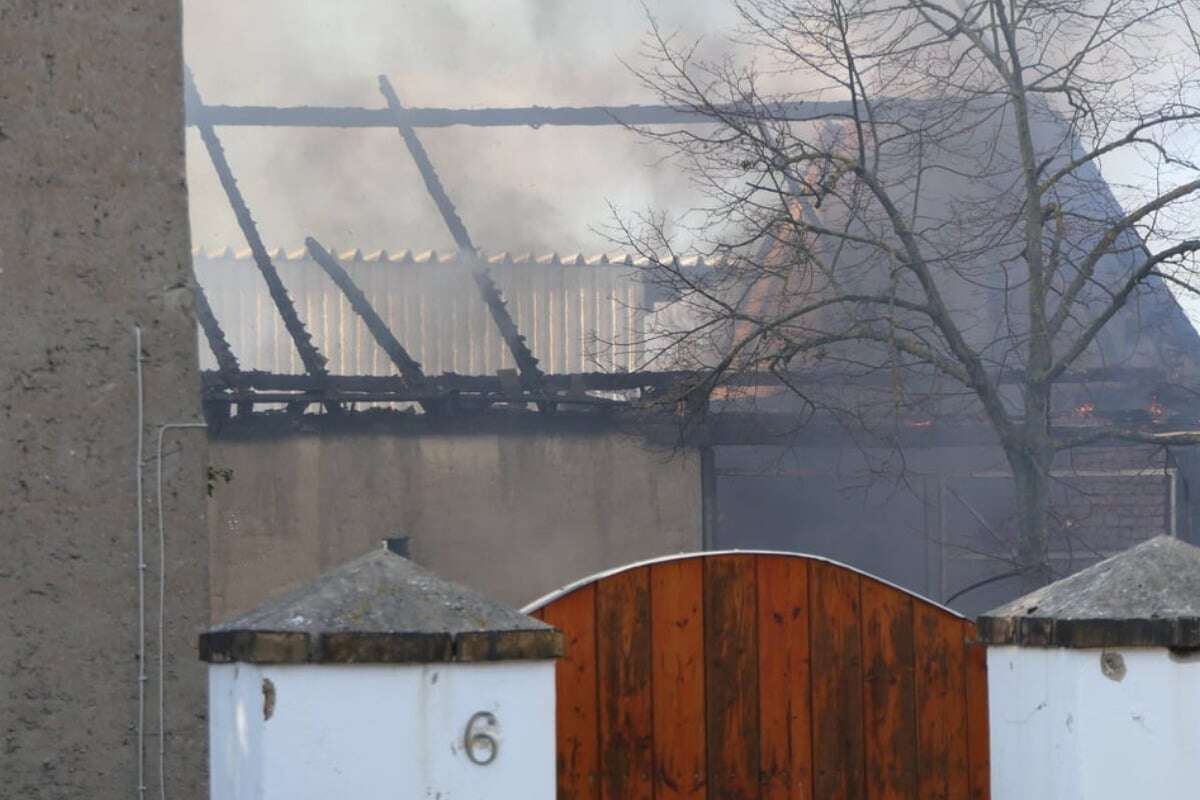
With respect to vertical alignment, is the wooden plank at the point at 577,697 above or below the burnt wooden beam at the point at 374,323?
below

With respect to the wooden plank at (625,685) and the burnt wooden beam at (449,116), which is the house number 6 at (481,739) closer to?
the wooden plank at (625,685)

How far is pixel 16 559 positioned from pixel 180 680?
0.59 meters

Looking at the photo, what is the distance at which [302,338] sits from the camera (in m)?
14.4

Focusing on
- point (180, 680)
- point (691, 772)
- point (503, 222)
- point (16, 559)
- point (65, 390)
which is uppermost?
point (503, 222)

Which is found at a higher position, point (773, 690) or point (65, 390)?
point (65, 390)

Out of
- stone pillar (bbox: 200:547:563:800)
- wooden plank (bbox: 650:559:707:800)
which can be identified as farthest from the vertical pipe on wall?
stone pillar (bbox: 200:547:563:800)

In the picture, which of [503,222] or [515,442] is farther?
[503,222]

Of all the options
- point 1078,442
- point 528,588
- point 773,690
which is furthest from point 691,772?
point 528,588

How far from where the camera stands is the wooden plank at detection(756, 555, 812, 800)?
6.75m

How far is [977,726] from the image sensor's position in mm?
7012

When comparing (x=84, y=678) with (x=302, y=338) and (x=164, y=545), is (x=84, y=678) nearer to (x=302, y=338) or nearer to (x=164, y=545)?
(x=164, y=545)

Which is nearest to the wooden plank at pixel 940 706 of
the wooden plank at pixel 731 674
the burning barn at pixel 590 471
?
the wooden plank at pixel 731 674

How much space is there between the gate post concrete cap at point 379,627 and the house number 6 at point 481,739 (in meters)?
0.14

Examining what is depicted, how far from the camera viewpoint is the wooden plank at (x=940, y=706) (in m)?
6.94
